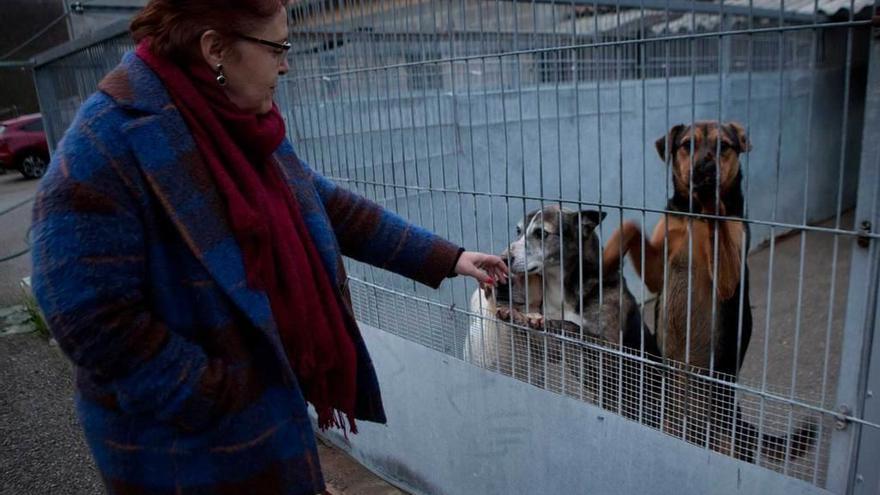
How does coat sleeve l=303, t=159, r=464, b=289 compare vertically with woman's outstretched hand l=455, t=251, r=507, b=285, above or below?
above

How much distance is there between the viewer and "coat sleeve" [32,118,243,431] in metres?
1.24

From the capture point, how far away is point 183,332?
1.42m

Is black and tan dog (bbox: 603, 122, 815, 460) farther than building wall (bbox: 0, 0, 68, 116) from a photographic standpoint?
No

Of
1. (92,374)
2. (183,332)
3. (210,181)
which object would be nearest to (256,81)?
(210,181)

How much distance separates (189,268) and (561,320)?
1520 millimetres

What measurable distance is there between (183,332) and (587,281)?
2.01m

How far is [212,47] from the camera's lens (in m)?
1.40

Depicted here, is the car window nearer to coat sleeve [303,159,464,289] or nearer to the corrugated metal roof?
the corrugated metal roof

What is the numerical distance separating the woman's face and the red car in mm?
17005

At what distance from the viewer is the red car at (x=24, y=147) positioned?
15844 mm

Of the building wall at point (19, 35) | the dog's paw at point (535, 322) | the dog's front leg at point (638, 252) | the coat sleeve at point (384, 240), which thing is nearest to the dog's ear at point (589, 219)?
the dog's front leg at point (638, 252)

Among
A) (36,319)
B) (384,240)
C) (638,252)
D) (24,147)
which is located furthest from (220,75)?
(24,147)

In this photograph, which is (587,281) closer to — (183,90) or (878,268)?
(878,268)

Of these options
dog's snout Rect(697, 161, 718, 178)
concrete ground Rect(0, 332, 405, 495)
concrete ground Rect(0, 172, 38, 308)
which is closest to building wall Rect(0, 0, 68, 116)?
concrete ground Rect(0, 172, 38, 308)
